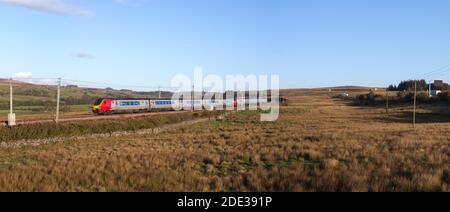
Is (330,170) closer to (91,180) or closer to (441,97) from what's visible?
(91,180)

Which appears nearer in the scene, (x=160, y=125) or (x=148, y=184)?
(x=148, y=184)

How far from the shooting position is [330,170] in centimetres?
1205

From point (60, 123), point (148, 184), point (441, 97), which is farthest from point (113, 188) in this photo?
point (441, 97)

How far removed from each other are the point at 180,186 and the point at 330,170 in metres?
5.09

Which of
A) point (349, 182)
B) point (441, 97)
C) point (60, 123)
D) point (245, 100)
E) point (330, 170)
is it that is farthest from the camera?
point (245, 100)

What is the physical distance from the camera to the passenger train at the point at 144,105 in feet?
168

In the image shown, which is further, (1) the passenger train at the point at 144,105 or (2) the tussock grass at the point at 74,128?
(1) the passenger train at the point at 144,105

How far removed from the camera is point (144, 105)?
6200cm

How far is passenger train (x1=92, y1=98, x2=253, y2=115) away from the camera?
5131cm

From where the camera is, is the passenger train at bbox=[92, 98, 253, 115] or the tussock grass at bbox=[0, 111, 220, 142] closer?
the tussock grass at bbox=[0, 111, 220, 142]

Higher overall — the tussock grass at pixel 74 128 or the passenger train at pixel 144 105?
the passenger train at pixel 144 105

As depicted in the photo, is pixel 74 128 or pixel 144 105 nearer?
pixel 74 128

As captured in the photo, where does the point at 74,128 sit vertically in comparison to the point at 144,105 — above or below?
below

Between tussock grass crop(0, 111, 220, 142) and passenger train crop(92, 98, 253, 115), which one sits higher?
passenger train crop(92, 98, 253, 115)
